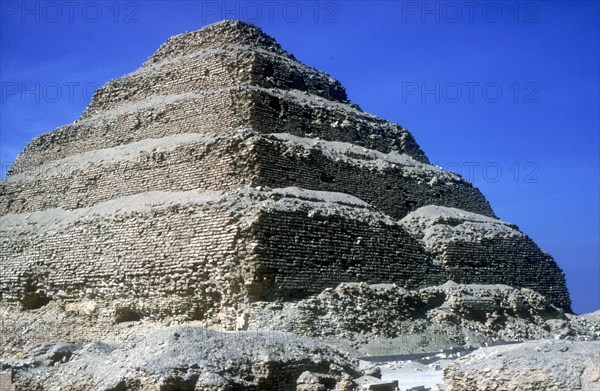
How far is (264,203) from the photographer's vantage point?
18.6 metres

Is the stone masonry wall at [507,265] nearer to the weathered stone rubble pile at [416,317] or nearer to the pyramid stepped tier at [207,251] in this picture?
the weathered stone rubble pile at [416,317]

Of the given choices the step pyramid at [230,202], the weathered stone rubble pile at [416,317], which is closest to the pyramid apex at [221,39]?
the step pyramid at [230,202]

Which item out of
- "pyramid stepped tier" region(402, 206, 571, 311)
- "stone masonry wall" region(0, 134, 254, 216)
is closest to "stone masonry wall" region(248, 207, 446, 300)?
"pyramid stepped tier" region(402, 206, 571, 311)

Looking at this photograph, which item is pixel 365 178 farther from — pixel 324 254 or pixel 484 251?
pixel 484 251

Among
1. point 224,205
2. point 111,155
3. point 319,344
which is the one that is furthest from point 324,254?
point 111,155

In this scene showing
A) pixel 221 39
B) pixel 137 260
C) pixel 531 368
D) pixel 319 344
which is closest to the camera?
pixel 531 368

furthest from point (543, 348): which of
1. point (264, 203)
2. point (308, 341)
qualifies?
point (264, 203)

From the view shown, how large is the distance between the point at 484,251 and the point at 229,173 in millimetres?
11226

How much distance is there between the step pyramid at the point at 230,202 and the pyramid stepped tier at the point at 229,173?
0.07 metres

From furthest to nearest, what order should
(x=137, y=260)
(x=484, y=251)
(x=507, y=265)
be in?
(x=507, y=265) → (x=484, y=251) → (x=137, y=260)

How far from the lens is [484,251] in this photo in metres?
25.8

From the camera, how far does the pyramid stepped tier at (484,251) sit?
2425 cm

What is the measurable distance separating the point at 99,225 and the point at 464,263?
42.1 ft

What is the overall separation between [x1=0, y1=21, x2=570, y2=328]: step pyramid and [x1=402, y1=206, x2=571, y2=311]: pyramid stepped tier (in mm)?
84
